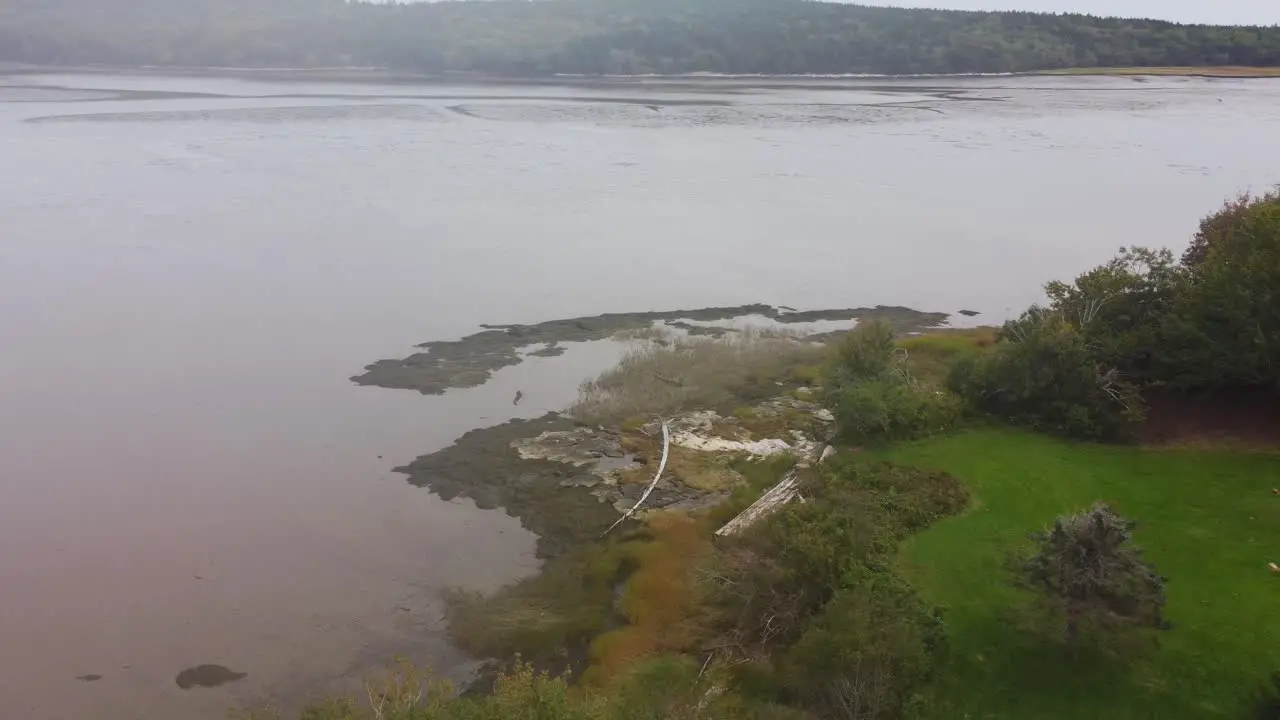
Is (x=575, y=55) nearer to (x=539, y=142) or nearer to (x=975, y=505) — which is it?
(x=539, y=142)

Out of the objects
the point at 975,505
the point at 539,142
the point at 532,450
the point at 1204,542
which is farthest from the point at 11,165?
the point at 1204,542

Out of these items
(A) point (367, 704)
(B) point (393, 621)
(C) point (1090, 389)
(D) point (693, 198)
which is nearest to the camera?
(A) point (367, 704)

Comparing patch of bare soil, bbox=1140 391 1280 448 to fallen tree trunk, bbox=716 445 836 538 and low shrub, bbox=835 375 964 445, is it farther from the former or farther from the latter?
fallen tree trunk, bbox=716 445 836 538

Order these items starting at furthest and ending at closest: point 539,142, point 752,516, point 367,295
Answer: point 539,142
point 367,295
point 752,516

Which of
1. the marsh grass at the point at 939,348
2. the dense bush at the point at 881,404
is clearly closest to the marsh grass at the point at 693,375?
the marsh grass at the point at 939,348

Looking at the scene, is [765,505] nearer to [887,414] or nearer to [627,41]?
[887,414]


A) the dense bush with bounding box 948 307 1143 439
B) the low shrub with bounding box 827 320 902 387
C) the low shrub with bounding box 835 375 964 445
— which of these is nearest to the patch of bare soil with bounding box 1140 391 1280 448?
the dense bush with bounding box 948 307 1143 439
